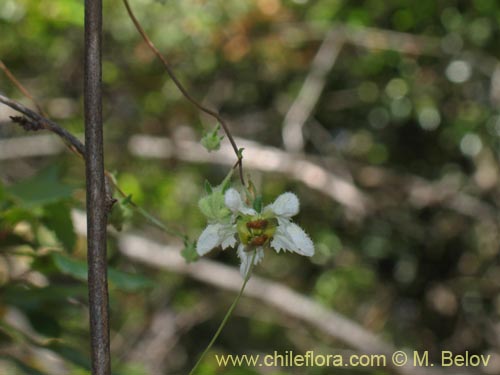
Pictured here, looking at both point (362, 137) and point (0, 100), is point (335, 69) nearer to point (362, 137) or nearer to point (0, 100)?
point (362, 137)

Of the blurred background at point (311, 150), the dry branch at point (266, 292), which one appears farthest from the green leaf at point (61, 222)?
the blurred background at point (311, 150)

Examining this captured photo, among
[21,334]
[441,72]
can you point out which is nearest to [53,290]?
[21,334]

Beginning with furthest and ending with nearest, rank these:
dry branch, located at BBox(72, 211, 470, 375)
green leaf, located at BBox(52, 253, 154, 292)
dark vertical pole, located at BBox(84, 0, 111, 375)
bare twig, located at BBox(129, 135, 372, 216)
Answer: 1. bare twig, located at BBox(129, 135, 372, 216)
2. dry branch, located at BBox(72, 211, 470, 375)
3. green leaf, located at BBox(52, 253, 154, 292)
4. dark vertical pole, located at BBox(84, 0, 111, 375)

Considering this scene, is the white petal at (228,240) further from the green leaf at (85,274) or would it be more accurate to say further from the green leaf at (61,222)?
the green leaf at (61,222)

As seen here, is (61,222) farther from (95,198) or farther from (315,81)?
(315,81)

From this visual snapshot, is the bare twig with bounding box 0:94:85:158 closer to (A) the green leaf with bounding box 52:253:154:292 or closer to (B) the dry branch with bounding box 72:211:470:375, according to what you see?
(A) the green leaf with bounding box 52:253:154:292

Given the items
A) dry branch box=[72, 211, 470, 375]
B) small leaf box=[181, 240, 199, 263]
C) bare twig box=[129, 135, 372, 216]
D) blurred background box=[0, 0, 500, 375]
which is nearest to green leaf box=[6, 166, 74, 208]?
small leaf box=[181, 240, 199, 263]
